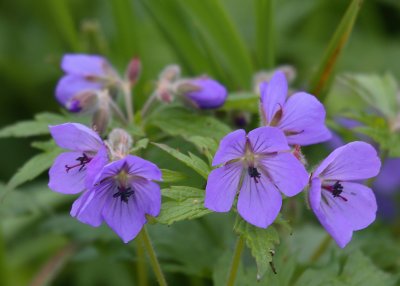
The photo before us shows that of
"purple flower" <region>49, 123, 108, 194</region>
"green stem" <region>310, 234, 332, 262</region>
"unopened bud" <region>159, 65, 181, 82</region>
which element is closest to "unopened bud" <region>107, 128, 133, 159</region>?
"purple flower" <region>49, 123, 108, 194</region>

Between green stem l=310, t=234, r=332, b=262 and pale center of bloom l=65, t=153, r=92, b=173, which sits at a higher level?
pale center of bloom l=65, t=153, r=92, b=173

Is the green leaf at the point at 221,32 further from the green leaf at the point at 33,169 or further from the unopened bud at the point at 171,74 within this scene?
the green leaf at the point at 33,169

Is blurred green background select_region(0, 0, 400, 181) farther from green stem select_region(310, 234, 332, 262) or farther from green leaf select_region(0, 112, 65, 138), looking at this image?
green stem select_region(310, 234, 332, 262)

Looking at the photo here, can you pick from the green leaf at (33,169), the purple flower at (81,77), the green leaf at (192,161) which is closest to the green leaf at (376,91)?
the purple flower at (81,77)

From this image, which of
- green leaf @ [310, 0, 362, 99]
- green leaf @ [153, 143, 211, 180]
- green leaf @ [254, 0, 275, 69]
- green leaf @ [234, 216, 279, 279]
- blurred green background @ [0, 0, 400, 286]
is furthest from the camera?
green leaf @ [254, 0, 275, 69]

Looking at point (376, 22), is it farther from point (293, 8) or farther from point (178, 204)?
point (178, 204)

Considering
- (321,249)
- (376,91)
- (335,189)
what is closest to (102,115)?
(335,189)
